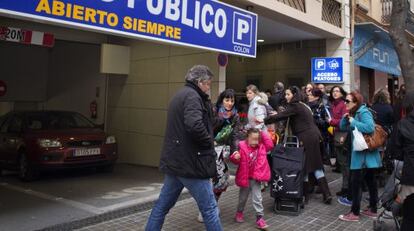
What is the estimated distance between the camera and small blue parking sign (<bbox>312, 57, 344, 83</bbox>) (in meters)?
11.0

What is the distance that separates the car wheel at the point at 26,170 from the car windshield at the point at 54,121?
671 mm

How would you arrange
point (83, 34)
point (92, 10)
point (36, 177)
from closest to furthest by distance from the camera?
point (92, 10) → point (36, 177) → point (83, 34)

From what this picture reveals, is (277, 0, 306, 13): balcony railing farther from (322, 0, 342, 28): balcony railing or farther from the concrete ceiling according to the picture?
(322, 0, 342, 28): balcony railing

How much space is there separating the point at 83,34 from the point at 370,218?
7996mm

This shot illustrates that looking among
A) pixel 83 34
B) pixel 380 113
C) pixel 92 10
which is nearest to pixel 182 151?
pixel 92 10

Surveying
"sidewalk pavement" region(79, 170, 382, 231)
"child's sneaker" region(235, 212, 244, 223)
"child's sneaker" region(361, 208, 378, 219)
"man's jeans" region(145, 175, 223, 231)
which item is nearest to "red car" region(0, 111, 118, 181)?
"sidewalk pavement" region(79, 170, 382, 231)

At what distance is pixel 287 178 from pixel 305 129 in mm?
959

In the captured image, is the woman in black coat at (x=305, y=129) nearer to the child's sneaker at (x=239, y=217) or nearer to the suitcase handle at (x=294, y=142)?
the suitcase handle at (x=294, y=142)

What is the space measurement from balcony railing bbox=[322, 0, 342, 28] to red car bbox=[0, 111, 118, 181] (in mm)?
6956

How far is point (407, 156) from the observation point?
3.76 m

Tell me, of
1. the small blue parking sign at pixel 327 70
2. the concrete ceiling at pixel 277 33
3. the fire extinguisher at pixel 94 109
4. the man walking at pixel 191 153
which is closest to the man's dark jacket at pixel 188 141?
the man walking at pixel 191 153

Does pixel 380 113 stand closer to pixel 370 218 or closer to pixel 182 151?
pixel 370 218

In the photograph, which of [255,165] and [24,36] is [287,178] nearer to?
[255,165]

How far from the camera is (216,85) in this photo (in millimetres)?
8117
